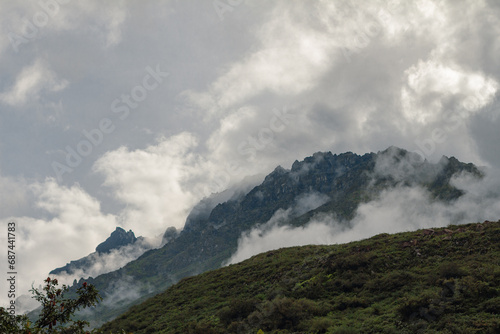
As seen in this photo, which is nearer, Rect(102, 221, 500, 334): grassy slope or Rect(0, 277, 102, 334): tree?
Rect(0, 277, 102, 334): tree

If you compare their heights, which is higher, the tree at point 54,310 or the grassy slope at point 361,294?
the tree at point 54,310

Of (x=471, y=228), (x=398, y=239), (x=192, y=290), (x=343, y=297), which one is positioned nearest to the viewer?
(x=343, y=297)

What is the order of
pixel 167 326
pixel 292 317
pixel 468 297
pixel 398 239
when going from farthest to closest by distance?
pixel 398 239 → pixel 167 326 → pixel 292 317 → pixel 468 297

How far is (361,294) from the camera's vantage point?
2953 cm

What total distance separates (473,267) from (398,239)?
15.5m

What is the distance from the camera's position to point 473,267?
27.8m

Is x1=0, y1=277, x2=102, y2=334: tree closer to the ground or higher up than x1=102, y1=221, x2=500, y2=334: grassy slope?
higher up

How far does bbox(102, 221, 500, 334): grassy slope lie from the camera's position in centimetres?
2191

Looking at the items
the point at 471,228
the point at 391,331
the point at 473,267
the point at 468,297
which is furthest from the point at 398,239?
the point at 391,331

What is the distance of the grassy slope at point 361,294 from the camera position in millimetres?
21906

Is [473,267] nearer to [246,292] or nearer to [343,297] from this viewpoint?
[343,297]

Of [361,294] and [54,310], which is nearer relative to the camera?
[54,310]

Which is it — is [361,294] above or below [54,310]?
below

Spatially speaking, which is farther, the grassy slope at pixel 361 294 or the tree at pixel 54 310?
the grassy slope at pixel 361 294
